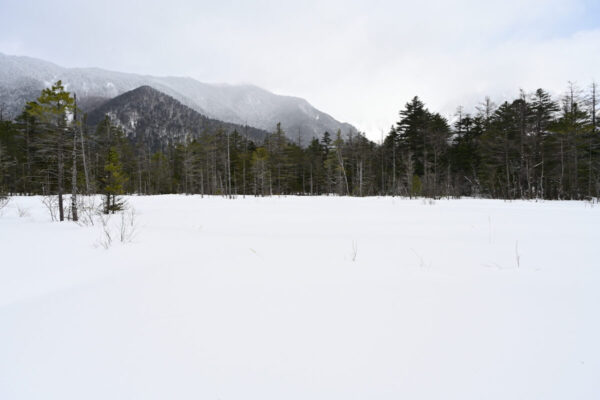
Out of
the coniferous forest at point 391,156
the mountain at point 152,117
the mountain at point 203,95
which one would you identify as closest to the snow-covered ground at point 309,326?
the coniferous forest at point 391,156

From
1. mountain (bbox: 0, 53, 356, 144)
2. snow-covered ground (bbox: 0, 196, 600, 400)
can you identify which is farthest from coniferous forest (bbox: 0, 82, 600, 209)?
mountain (bbox: 0, 53, 356, 144)

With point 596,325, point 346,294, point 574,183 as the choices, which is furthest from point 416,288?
point 574,183

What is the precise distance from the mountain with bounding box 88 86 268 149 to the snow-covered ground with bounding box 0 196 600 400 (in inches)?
3776

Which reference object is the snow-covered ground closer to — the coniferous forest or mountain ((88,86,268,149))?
the coniferous forest

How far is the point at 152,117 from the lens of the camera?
339 feet

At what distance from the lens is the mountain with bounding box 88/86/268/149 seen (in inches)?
3787

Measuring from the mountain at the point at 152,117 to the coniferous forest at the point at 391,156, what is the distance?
57097 mm

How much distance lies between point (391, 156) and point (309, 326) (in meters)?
35.7

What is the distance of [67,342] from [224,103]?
181260mm

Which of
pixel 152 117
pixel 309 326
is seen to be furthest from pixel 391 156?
pixel 152 117

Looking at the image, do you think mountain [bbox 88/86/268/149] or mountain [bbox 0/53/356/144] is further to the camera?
mountain [bbox 0/53/356/144]

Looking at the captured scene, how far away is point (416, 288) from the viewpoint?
229 centimetres

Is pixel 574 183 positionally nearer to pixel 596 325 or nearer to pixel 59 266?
pixel 596 325

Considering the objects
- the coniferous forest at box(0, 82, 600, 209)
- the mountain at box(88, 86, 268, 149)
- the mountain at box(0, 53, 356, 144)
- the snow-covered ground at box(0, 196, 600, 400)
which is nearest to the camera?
the snow-covered ground at box(0, 196, 600, 400)
